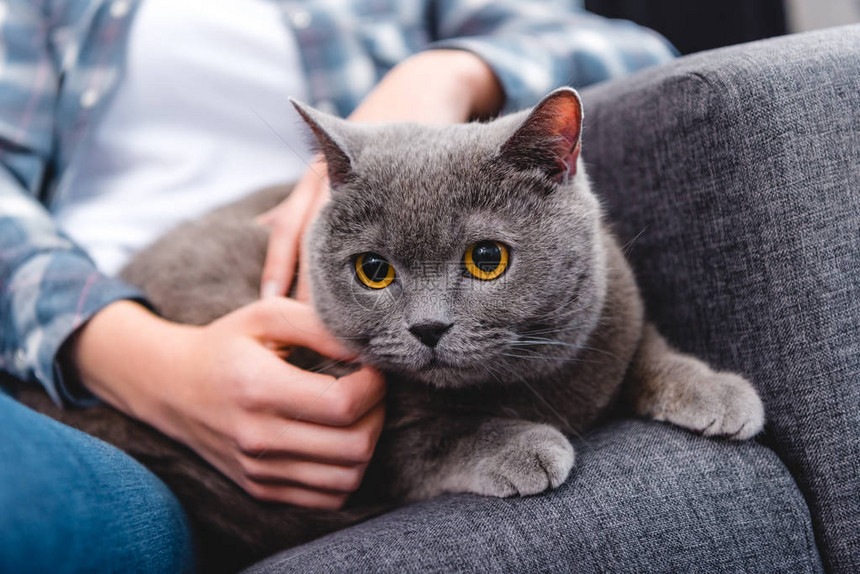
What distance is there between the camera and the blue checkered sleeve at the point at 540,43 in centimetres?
116

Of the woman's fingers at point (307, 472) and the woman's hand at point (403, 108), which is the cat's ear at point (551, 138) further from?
the woman's fingers at point (307, 472)

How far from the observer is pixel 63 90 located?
129 centimetres

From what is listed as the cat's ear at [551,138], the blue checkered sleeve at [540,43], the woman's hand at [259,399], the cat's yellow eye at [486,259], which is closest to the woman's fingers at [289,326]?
the woman's hand at [259,399]

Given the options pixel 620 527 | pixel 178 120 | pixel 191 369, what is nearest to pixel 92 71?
pixel 178 120

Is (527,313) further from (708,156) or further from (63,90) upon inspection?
(63,90)

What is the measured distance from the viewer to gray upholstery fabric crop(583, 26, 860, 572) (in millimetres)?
706

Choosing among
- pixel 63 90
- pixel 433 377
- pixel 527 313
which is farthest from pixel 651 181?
pixel 63 90

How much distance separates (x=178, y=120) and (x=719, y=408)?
1.26 metres

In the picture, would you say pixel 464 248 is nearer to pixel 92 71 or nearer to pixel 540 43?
pixel 540 43

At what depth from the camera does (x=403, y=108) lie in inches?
42.7

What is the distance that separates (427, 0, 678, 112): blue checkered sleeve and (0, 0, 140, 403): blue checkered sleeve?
82 cm

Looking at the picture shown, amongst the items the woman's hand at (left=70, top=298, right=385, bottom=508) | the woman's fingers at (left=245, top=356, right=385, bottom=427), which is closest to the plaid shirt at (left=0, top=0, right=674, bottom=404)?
the woman's hand at (left=70, top=298, right=385, bottom=508)

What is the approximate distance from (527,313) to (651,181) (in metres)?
0.36

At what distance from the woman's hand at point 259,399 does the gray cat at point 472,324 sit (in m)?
0.04
